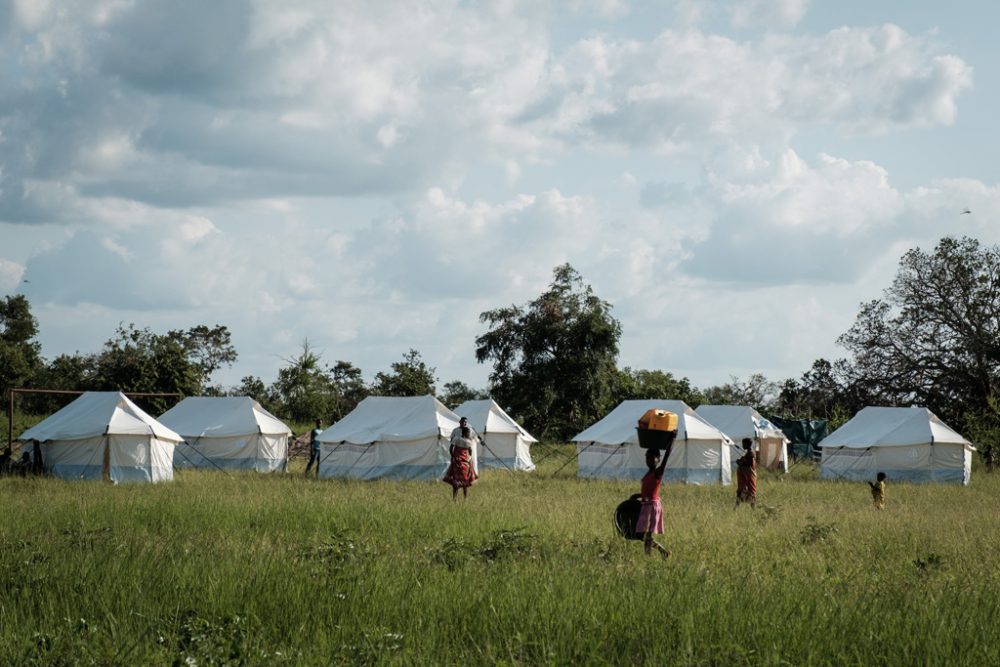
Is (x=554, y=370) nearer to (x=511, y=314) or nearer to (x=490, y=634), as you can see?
(x=511, y=314)

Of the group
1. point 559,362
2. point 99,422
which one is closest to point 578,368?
point 559,362

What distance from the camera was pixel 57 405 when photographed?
1948 inches

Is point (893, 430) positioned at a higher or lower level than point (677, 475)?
higher

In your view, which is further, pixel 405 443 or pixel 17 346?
pixel 17 346

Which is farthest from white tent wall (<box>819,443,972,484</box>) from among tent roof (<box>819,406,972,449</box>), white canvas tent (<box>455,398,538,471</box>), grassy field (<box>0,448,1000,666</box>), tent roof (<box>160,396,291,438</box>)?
tent roof (<box>160,396,291,438</box>)

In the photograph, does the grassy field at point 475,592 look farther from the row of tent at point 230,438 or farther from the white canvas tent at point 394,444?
the white canvas tent at point 394,444

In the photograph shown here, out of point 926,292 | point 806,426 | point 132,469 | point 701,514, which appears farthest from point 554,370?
point 701,514

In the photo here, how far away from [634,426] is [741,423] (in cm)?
892

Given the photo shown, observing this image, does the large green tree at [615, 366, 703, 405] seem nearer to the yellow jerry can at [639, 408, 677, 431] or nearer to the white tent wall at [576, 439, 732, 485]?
the white tent wall at [576, 439, 732, 485]

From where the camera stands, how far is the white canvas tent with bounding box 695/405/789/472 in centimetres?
3728

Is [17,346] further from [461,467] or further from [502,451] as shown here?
[461,467]

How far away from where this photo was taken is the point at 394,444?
28.6 meters

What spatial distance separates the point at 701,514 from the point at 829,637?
390 inches

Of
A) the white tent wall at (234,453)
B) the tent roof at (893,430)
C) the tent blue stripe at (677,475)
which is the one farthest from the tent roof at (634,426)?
the white tent wall at (234,453)
